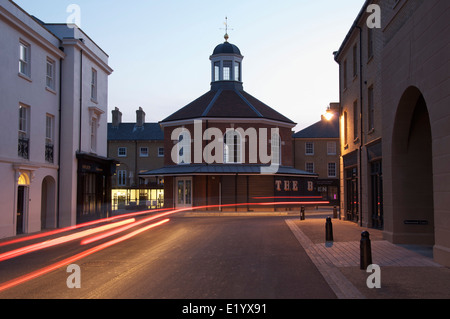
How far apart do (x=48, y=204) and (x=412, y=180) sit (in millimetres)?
16609

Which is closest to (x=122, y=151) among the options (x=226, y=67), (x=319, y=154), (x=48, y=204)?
(x=226, y=67)

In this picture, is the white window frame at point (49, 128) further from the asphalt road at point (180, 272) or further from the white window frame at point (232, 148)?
the white window frame at point (232, 148)

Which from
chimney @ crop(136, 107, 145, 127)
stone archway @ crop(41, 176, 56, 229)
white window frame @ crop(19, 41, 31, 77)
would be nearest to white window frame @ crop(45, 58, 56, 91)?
white window frame @ crop(19, 41, 31, 77)

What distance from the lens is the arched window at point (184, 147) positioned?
133ft

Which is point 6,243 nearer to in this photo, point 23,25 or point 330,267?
point 23,25

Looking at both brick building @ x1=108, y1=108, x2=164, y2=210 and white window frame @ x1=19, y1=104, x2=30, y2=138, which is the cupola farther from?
white window frame @ x1=19, y1=104, x2=30, y2=138

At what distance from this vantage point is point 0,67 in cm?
1795

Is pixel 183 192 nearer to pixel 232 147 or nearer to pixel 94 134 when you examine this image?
pixel 232 147

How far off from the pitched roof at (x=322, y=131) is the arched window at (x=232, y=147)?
1554cm

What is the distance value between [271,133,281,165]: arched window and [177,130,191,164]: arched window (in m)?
7.29

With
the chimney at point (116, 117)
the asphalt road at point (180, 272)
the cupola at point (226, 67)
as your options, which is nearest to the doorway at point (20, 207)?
the asphalt road at point (180, 272)

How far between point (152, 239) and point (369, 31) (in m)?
12.4
